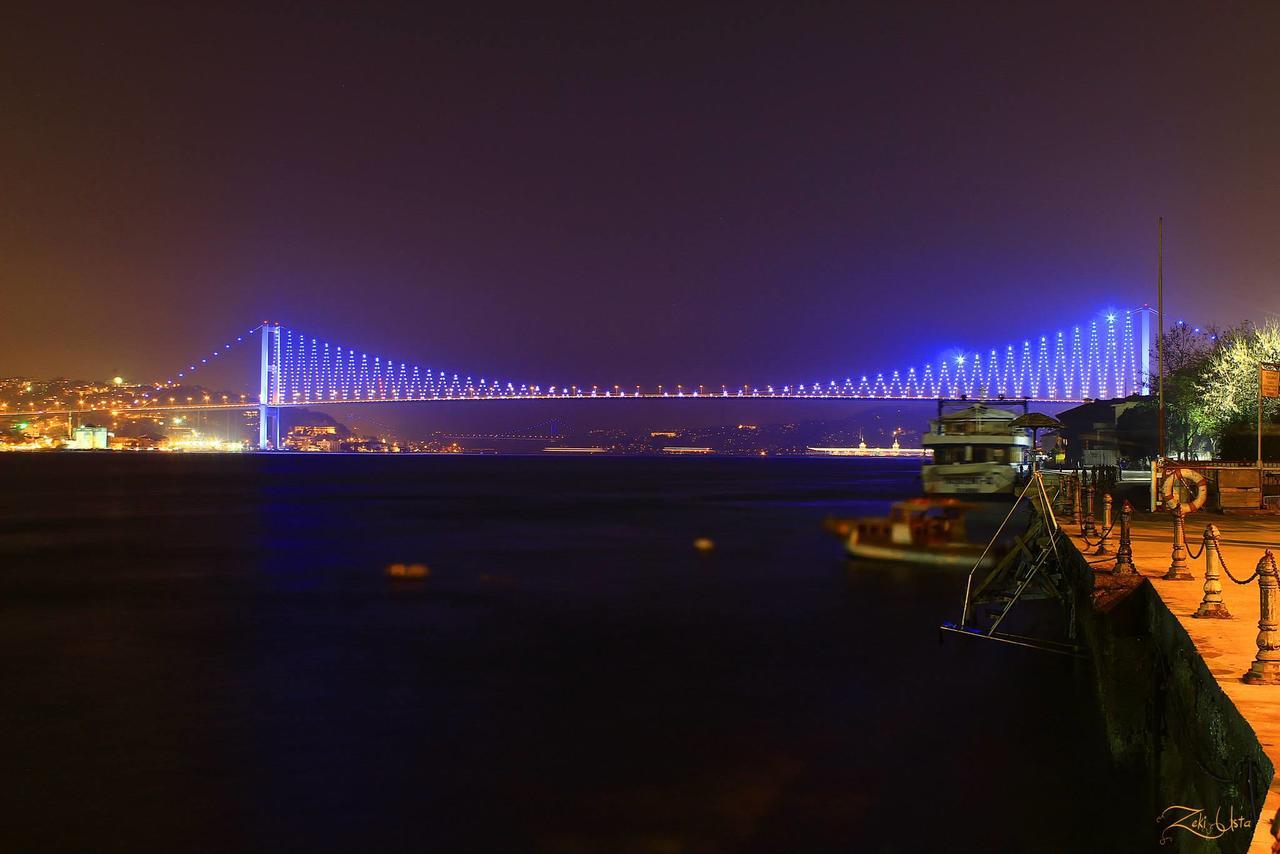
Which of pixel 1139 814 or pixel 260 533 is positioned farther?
pixel 260 533

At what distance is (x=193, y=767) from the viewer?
1123 centimetres

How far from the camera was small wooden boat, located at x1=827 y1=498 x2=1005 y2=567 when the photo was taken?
28.6 meters

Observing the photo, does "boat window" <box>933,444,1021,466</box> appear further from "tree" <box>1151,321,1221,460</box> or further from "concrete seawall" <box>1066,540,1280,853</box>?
"concrete seawall" <box>1066,540,1280,853</box>

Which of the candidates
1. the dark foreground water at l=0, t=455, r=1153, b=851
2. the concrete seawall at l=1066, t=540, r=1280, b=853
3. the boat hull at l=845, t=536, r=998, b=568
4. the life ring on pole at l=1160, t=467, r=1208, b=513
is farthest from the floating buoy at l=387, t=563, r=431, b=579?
the life ring on pole at l=1160, t=467, r=1208, b=513

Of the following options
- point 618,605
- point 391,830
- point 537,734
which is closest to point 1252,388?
point 618,605

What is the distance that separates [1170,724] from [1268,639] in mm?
2448

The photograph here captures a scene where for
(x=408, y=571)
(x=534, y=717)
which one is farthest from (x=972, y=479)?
(x=534, y=717)

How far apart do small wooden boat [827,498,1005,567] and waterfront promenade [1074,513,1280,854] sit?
285 inches

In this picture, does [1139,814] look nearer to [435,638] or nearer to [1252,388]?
[435,638]

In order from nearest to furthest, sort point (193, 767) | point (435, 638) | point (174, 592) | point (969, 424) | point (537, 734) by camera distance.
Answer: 1. point (193, 767)
2. point (537, 734)
3. point (435, 638)
4. point (174, 592)
5. point (969, 424)

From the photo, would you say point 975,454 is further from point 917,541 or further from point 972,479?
point 917,541

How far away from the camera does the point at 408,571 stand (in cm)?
2912

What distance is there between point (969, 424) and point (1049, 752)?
36.7 metres

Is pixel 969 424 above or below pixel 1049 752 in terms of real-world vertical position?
above
